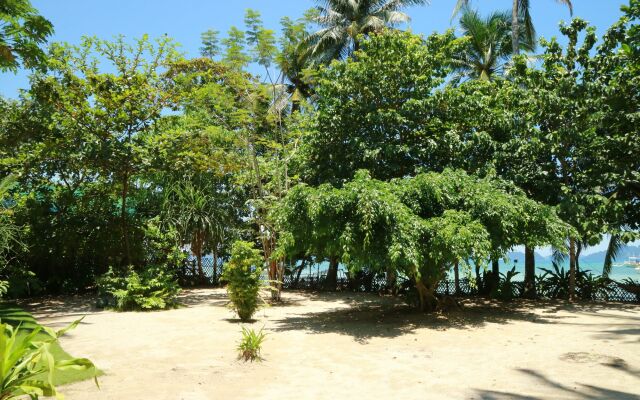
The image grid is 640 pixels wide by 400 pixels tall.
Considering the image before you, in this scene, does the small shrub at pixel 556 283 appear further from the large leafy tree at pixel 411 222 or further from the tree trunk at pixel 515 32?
the tree trunk at pixel 515 32

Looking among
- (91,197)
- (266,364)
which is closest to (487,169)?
(266,364)

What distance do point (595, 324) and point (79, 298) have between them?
14294 mm

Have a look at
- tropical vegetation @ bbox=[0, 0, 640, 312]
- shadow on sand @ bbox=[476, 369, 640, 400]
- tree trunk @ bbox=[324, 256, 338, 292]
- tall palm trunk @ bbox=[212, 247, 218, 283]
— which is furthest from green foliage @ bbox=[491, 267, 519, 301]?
tall palm trunk @ bbox=[212, 247, 218, 283]

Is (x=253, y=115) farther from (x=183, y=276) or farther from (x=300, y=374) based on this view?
(x=300, y=374)

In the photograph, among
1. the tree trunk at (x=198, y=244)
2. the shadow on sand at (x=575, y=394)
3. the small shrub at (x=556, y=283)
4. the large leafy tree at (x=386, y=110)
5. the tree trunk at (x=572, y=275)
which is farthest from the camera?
the tree trunk at (x=198, y=244)

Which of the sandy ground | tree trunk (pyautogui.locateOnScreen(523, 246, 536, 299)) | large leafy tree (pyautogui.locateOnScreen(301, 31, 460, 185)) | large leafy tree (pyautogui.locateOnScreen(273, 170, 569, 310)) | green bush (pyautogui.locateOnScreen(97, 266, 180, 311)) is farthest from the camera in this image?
tree trunk (pyautogui.locateOnScreen(523, 246, 536, 299))

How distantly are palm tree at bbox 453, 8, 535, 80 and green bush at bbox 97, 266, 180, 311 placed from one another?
16.6 metres

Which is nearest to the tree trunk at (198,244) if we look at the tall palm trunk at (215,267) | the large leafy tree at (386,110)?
the tall palm trunk at (215,267)

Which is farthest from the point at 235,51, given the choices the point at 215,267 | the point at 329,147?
the point at 215,267

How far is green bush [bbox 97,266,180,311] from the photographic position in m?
12.6

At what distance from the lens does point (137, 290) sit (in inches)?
501

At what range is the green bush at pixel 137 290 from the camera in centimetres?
1259

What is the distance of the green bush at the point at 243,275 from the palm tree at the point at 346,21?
14.2 m

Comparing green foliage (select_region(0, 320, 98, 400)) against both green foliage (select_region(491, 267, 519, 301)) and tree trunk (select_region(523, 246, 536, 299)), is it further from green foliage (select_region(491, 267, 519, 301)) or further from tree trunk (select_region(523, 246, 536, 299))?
tree trunk (select_region(523, 246, 536, 299))
